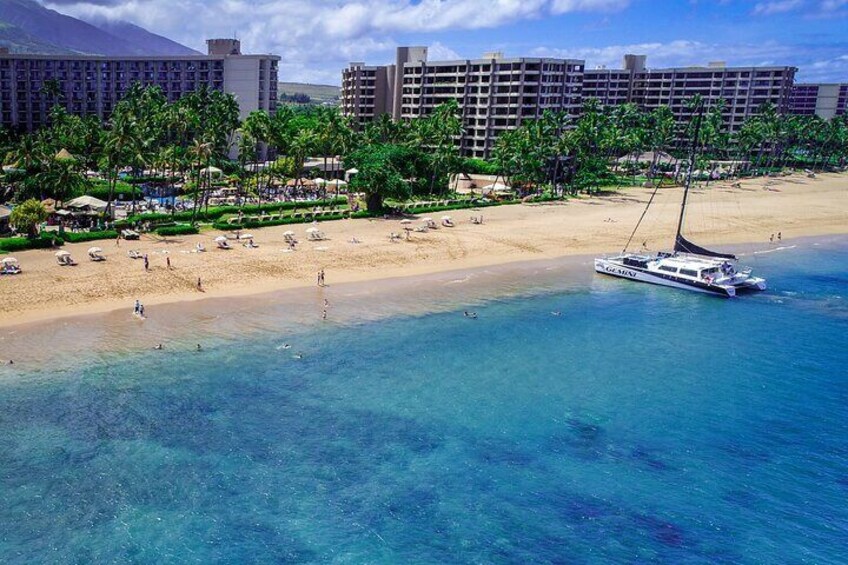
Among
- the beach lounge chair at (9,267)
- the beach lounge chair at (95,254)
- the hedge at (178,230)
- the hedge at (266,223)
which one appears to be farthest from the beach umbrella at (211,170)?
the beach lounge chair at (9,267)

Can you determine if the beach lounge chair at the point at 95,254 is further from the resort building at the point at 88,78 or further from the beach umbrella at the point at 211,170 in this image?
the resort building at the point at 88,78

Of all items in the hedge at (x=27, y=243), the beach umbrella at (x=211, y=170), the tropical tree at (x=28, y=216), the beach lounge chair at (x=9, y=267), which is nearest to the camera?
the beach lounge chair at (x=9, y=267)

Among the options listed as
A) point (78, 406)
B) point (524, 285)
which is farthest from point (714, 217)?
point (78, 406)

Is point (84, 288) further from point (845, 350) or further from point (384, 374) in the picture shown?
point (845, 350)

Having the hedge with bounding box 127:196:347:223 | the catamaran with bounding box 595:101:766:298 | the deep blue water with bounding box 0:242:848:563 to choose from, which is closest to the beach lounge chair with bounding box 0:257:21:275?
the hedge with bounding box 127:196:347:223

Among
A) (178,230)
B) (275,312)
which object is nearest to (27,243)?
(178,230)

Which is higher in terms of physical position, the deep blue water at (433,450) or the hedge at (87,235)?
the hedge at (87,235)
